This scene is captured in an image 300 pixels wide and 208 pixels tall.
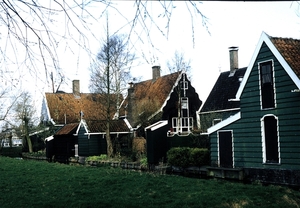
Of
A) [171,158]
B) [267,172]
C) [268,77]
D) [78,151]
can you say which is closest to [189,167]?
[171,158]

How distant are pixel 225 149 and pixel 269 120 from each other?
110 inches

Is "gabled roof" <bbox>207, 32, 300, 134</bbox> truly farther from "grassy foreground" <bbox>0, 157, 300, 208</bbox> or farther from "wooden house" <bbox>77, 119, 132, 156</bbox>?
"wooden house" <bbox>77, 119, 132, 156</bbox>

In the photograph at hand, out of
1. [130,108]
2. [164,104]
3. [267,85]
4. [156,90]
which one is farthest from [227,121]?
[156,90]

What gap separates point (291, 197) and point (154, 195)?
3763 mm

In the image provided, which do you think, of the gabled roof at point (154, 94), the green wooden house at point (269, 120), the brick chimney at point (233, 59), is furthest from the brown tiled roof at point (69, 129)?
the green wooden house at point (269, 120)

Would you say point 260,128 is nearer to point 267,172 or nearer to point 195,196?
point 267,172

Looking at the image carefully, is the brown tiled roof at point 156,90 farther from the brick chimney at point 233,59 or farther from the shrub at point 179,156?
the shrub at point 179,156

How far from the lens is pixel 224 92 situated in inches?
1131

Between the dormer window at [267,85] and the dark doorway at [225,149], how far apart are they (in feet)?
7.65

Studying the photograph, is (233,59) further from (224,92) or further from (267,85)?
(267,85)

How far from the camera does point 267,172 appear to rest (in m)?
13.4

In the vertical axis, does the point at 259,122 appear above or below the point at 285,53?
below

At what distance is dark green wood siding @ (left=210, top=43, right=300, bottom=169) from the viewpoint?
1242cm

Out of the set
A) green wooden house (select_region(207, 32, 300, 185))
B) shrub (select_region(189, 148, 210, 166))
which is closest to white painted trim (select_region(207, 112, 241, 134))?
green wooden house (select_region(207, 32, 300, 185))
